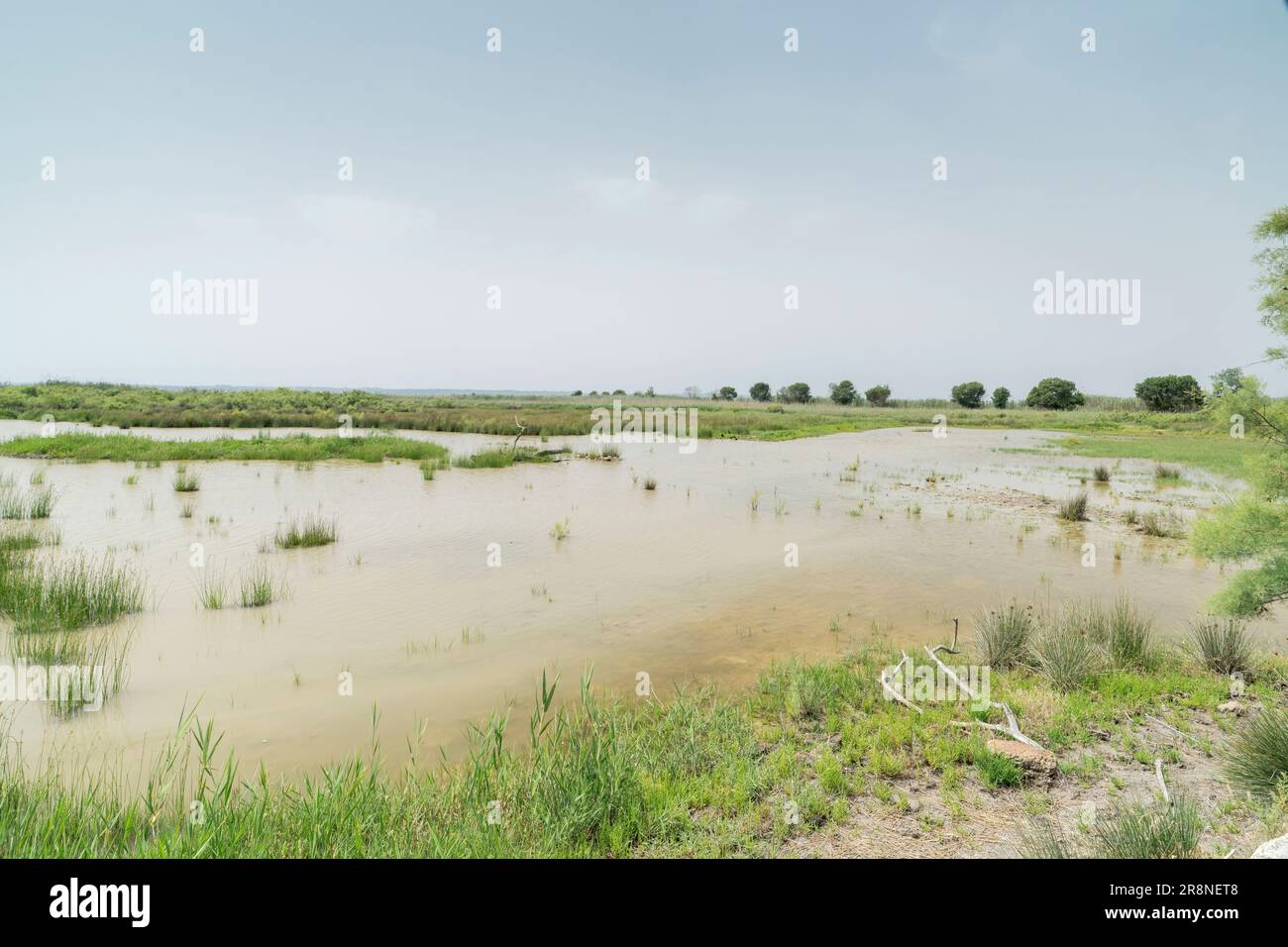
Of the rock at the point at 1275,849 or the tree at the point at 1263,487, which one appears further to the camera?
the tree at the point at 1263,487

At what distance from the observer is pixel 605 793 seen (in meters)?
4.18

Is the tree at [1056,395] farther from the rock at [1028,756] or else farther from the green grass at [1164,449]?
the rock at [1028,756]

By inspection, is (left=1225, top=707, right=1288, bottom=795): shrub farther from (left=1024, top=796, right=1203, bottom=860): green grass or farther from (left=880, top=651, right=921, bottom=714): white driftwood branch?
(left=880, top=651, right=921, bottom=714): white driftwood branch

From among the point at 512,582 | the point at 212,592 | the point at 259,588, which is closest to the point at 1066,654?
the point at 512,582

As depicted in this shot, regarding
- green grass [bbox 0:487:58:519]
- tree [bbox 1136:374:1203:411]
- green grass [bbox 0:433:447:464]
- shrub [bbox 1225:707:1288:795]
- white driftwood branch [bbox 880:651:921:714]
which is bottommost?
white driftwood branch [bbox 880:651:921:714]

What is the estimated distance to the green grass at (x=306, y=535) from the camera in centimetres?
1254

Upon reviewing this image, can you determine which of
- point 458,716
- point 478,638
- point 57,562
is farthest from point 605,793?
point 57,562

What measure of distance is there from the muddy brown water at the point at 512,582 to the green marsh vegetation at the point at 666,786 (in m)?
0.78

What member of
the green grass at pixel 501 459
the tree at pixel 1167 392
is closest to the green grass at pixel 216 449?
the green grass at pixel 501 459

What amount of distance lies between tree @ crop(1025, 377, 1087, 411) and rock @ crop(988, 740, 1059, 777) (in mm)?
106633

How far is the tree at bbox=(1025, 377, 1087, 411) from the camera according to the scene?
92.7m

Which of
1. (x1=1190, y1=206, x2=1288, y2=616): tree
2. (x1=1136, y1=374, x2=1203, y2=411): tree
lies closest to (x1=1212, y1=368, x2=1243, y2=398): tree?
(x1=1190, y1=206, x2=1288, y2=616): tree

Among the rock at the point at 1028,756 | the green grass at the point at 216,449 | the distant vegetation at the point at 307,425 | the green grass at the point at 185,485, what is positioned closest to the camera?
the rock at the point at 1028,756
